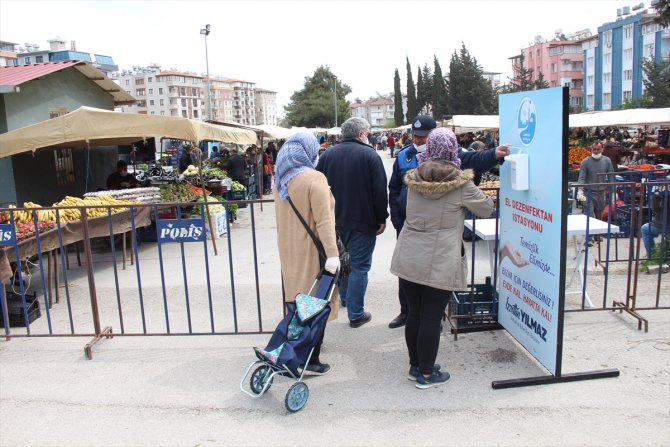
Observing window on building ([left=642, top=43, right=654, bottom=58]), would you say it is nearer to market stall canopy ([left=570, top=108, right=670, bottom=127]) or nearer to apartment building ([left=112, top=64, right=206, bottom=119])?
market stall canopy ([left=570, top=108, right=670, bottom=127])

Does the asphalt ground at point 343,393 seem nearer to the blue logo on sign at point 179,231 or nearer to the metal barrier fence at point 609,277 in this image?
the metal barrier fence at point 609,277

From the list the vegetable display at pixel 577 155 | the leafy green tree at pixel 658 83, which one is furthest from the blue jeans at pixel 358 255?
the leafy green tree at pixel 658 83

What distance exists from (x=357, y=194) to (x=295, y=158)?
109cm

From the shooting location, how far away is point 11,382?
4.07 metres

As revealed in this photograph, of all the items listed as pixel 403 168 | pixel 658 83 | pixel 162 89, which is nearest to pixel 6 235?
pixel 403 168

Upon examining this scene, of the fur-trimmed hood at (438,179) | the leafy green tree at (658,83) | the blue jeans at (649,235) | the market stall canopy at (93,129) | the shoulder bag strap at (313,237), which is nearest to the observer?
the fur-trimmed hood at (438,179)

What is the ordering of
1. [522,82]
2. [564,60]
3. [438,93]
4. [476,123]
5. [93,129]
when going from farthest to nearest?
[564,60] → [438,93] → [522,82] → [476,123] → [93,129]

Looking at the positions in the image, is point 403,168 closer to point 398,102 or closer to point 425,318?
point 425,318

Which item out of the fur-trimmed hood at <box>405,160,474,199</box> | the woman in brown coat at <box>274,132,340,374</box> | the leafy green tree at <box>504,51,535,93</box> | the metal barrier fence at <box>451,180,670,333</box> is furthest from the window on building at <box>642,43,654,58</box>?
Result: the woman in brown coat at <box>274,132,340,374</box>

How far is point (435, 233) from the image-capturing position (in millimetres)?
3443

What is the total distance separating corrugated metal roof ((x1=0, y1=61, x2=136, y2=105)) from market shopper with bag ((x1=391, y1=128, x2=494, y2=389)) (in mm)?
9941

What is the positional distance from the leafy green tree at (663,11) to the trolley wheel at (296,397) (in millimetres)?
16567

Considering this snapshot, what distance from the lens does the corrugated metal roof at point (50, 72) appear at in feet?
36.2

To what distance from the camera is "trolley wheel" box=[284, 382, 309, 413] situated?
3.39m
